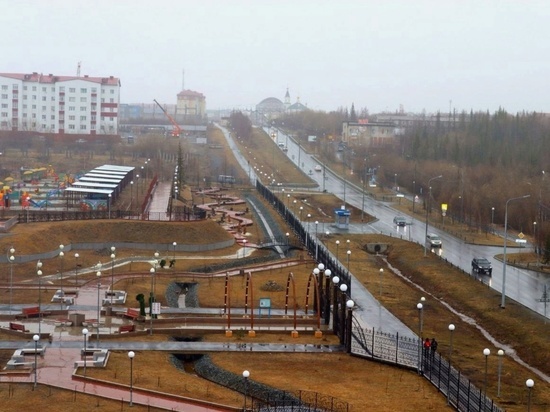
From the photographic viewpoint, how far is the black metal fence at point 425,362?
24.9 metres

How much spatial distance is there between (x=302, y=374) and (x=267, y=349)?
316 cm

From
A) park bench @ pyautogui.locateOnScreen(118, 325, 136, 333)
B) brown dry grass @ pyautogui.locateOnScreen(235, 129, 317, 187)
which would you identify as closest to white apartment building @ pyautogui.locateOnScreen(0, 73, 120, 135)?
brown dry grass @ pyautogui.locateOnScreen(235, 129, 317, 187)

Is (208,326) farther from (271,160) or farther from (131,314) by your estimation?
(271,160)

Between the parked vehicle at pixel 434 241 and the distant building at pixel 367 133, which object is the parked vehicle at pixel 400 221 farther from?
the distant building at pixel 367 133

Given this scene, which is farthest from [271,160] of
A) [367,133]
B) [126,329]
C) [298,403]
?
[298,403]

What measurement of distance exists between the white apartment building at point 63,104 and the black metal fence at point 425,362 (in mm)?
88629

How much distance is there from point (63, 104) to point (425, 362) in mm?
97210

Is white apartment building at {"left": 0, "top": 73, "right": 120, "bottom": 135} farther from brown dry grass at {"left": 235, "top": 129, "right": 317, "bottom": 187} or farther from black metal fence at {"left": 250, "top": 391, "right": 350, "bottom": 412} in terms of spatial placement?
black metal fence at {"left": 250, "top": 391, "right": 350, "bottom": 412}

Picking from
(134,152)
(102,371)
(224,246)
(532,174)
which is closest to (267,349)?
(102,371)

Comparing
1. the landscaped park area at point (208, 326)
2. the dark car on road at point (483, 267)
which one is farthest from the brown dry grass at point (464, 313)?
the dark car on road at point (483, 267)

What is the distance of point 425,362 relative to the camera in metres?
28.9

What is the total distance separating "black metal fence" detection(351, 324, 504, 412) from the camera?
81.8ft

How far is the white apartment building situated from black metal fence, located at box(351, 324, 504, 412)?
88629 millimetres

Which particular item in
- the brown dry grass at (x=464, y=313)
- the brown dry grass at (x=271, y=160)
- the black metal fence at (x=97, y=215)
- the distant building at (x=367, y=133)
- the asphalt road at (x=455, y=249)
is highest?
the distant building at (x=367, y=133)
